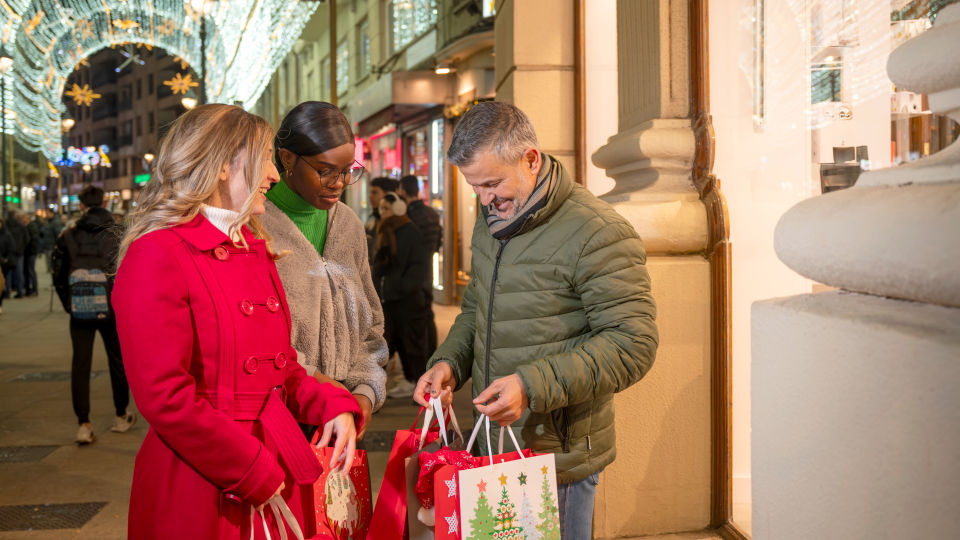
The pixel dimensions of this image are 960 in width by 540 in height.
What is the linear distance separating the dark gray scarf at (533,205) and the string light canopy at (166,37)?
39.0ft

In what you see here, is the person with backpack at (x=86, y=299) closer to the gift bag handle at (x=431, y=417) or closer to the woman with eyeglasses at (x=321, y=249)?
the woman with eyeglasses at (x=321, y=249)

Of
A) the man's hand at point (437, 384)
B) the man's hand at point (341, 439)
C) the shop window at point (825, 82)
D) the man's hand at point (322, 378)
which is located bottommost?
the man's hand at point (341, 439)

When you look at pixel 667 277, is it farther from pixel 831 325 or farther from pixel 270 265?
pixel 831 325

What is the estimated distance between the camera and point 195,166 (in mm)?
2115

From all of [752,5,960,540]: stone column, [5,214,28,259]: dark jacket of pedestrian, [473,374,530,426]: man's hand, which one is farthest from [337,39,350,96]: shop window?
[752,5,960,540]: stone column

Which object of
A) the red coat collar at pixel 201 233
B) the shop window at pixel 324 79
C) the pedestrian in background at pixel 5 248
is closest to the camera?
the red coat collar at pixel 201 233

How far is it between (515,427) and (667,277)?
1.67 metres

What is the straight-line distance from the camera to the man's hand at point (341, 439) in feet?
7.30

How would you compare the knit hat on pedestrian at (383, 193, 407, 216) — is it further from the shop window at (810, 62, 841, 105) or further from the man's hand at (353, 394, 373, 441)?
the man's hand at (353, 394, 373, 441)

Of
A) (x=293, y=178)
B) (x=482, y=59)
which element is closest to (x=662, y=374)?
(x=293, y=178)

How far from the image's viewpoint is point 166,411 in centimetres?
185

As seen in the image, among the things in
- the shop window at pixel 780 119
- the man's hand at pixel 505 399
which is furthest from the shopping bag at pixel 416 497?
the shop window at pixel 780 119

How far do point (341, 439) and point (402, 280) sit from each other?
240 inches

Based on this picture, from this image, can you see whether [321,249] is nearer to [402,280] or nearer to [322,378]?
[322,378]
